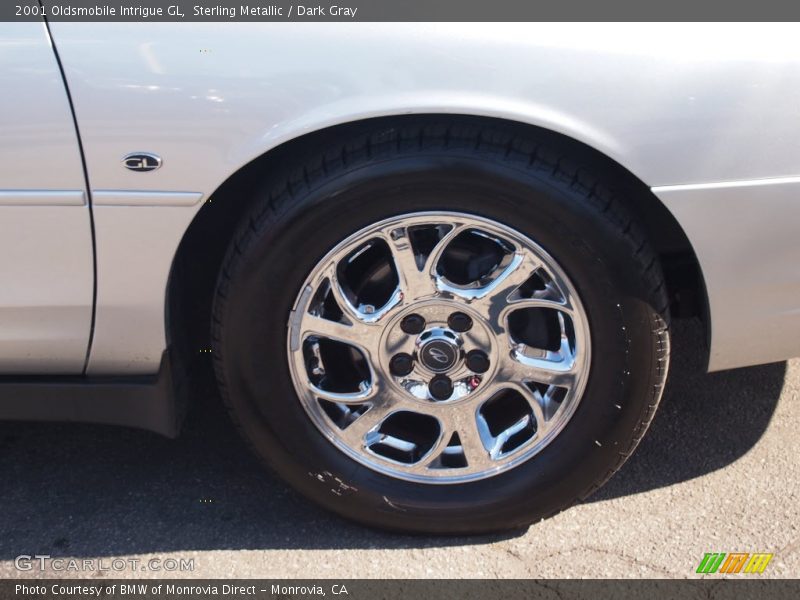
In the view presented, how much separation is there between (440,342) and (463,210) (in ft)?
1.07

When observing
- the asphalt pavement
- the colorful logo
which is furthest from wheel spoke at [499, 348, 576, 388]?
the colorful logo

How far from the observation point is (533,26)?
6.58 ft

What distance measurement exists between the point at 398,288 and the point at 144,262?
0.58 meters

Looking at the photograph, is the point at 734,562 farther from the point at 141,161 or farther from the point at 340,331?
the point at 141,161

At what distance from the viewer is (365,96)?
2014 mm

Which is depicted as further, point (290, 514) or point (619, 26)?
point (290, 514)

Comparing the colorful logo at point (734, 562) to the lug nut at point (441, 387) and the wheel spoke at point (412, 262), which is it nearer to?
the lug nut at point (441, 387)

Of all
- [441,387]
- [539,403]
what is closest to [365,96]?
[441,387]

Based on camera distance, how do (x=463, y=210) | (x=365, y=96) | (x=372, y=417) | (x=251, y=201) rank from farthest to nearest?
(x=372, y=417)
(x=251, y=201)
(x=463, y=210)
(x=365, y=96)

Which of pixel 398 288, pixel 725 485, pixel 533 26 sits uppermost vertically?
pixel 533 26

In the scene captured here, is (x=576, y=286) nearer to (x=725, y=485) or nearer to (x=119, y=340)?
(x=725, y=485)

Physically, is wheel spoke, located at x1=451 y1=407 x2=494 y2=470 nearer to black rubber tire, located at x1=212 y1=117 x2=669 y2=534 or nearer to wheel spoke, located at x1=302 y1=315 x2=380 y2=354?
black rubber tire, located at x1=212 y1=117 x2=669 y2=534

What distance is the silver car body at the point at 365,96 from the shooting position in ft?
6.57

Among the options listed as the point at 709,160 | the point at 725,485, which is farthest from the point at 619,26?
the point at 725,485
